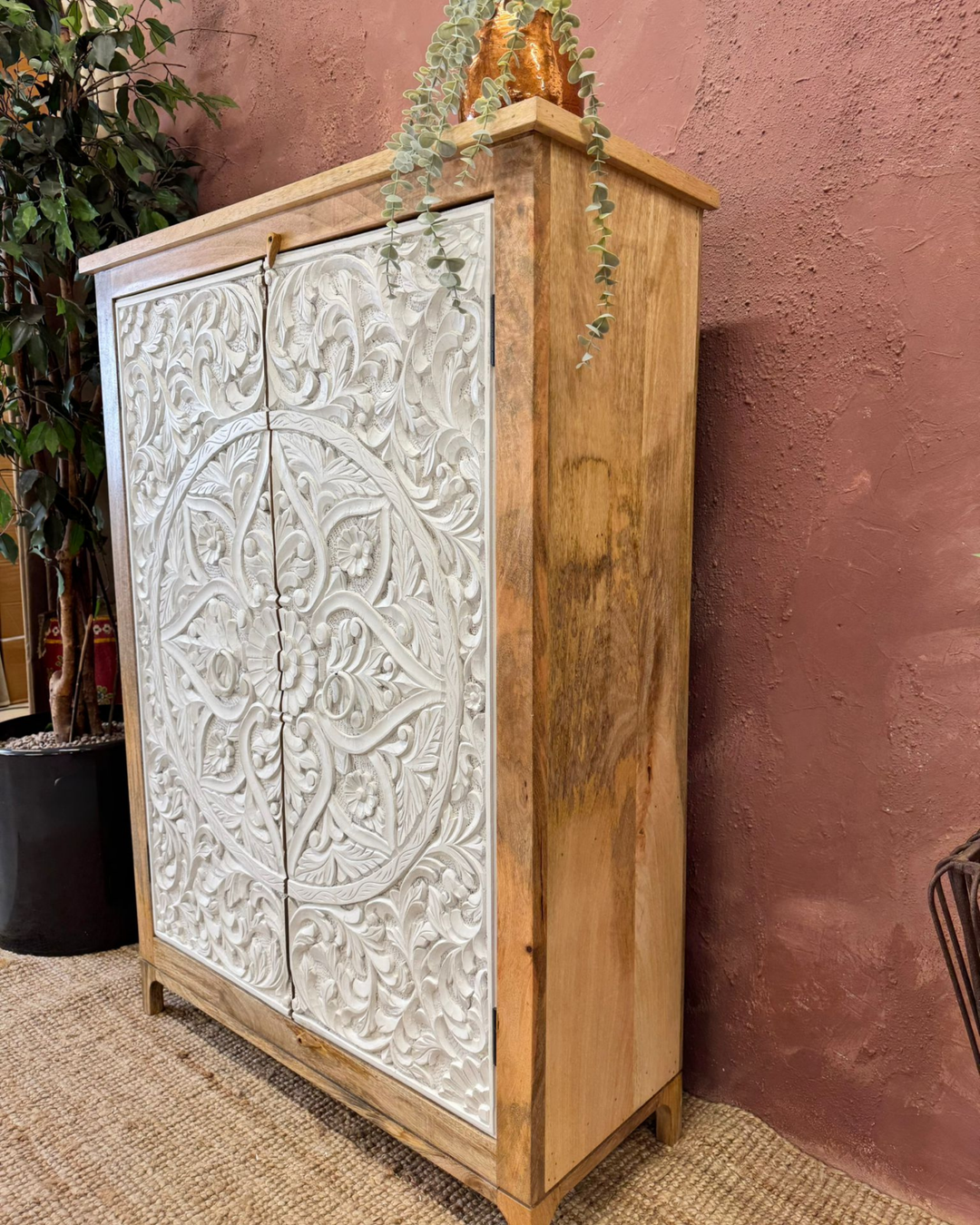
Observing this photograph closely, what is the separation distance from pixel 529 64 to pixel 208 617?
100 cm

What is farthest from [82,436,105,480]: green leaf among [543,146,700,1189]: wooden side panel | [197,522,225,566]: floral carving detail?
[543,146,700,1189]: wooden side panel

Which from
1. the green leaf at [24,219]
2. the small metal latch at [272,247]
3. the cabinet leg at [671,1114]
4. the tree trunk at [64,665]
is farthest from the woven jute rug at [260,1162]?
the green leaf at [24,219]

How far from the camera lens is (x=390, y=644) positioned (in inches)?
53.6

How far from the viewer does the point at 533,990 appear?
4.02 ft

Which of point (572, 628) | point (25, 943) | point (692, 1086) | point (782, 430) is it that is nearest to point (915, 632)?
point (782, 430)

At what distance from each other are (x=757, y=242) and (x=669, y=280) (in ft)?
0.79

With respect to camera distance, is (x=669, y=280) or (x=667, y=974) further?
(x=667, y=974)

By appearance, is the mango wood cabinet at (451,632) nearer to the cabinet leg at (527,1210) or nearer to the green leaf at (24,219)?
the cabinet leg at (527,1210)

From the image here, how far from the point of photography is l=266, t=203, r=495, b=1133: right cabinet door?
1.24m

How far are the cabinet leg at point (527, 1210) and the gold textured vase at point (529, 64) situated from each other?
4.50 feet

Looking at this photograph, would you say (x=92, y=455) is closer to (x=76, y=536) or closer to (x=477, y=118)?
(x=76, y=536)

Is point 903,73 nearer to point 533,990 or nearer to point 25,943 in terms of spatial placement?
point 533,990

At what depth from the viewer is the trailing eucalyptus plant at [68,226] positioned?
1.99 meters

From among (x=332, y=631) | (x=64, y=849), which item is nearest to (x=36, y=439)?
(x=64, y=849)
